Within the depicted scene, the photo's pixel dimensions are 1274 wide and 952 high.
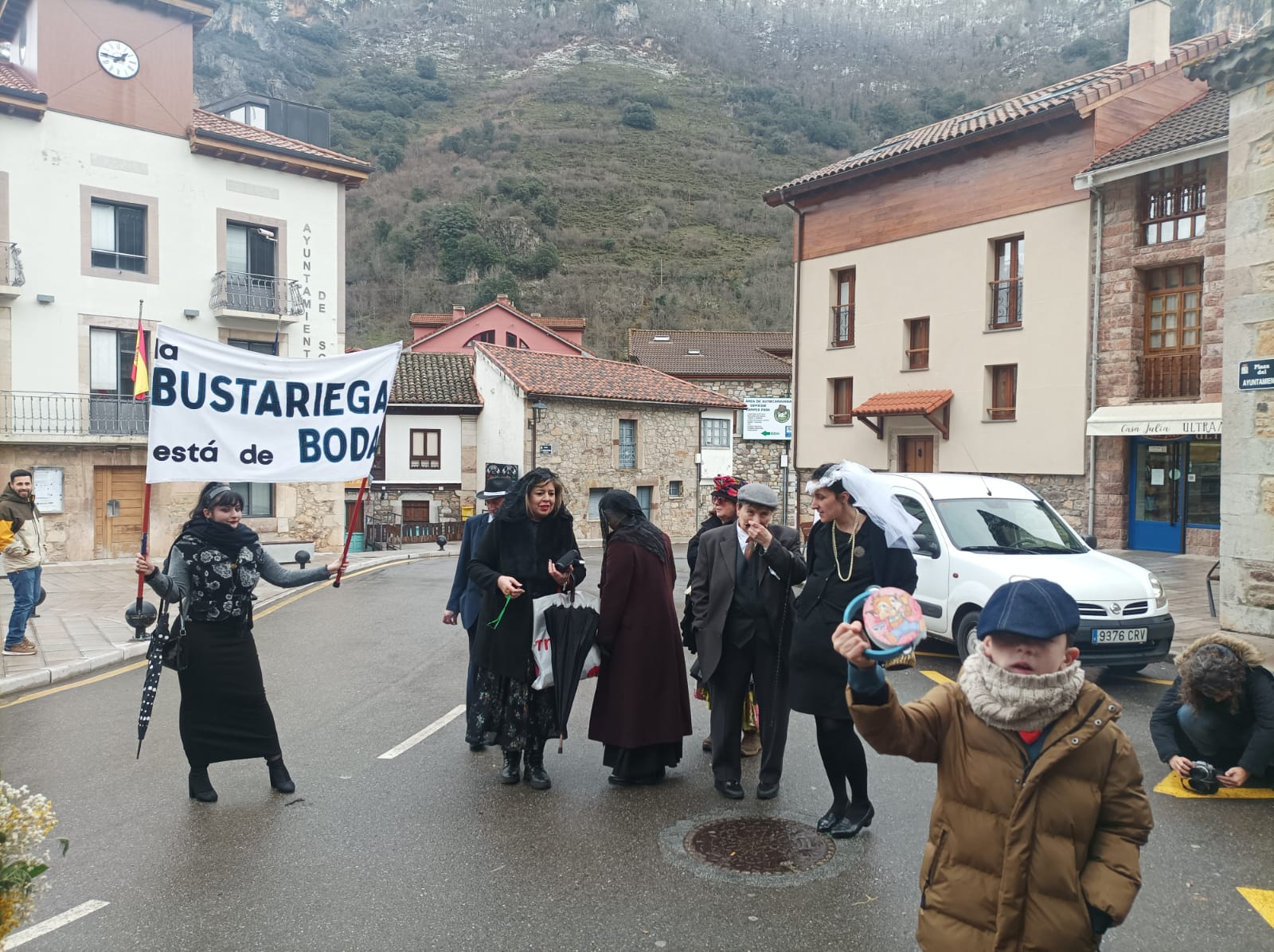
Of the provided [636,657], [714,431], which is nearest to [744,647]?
[636,657]

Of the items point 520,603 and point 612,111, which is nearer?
point 520,603

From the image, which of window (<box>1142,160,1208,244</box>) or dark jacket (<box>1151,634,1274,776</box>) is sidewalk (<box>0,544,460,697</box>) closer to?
dark jacket (<box>1151,634,1274,776</box>)

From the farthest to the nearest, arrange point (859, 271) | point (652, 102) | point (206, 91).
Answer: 1. point (652, 102)
2. point (206, 91)
3. point (859, 271)

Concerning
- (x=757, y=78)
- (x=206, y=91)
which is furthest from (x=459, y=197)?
(x=757, y=78)

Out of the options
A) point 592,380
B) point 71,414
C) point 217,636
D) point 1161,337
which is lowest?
point 217,636

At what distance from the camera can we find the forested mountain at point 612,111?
73.1m

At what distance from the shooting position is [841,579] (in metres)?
4.76

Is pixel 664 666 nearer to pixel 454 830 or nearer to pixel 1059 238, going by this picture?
pixel 454 830

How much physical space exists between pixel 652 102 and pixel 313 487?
9197cm

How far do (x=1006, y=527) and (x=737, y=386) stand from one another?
39.2m

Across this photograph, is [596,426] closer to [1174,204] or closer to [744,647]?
[1174,204]

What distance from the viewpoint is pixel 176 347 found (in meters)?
5.79

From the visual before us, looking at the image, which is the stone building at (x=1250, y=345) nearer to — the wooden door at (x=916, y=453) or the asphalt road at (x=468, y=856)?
the asphalt road at (x=468, y=856)

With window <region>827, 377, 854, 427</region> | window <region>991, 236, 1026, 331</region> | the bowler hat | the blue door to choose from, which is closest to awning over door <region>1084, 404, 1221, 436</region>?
the blue door
